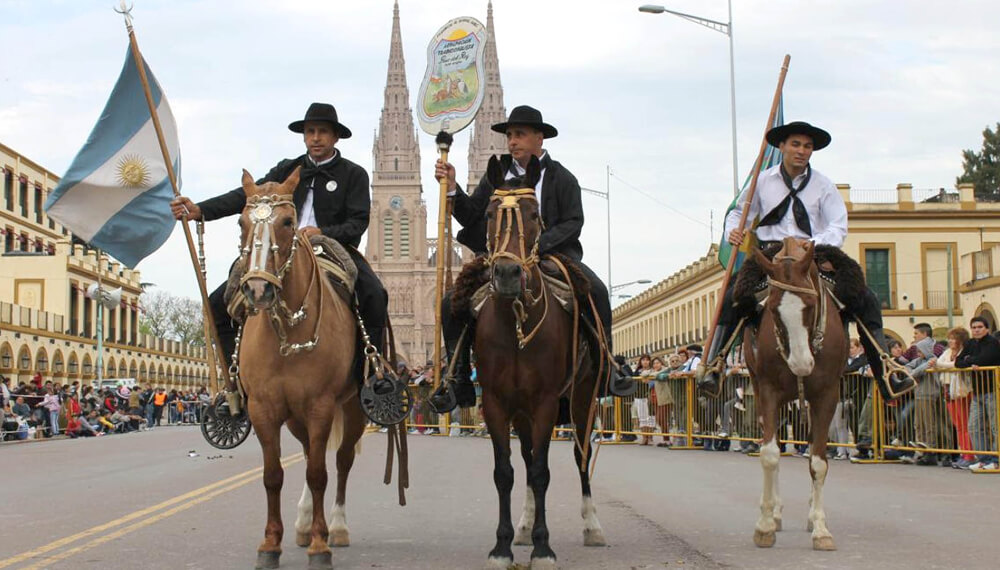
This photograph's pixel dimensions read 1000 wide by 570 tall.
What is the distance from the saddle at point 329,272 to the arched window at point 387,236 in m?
182

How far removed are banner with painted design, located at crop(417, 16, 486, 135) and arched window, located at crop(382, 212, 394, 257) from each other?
180 metres

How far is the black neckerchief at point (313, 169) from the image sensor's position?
9.54 meters

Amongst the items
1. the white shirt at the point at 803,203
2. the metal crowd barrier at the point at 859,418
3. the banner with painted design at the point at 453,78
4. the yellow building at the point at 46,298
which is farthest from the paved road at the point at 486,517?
the yellow building at the point at 46,298

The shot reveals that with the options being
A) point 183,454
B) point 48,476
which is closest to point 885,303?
point 183,454

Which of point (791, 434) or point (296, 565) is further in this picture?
point (791, 434)

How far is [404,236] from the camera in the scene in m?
191

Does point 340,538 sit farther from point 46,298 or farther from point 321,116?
point 46,298

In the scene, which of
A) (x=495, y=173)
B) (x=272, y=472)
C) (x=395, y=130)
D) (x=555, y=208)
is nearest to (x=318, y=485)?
(x=272, y=472)

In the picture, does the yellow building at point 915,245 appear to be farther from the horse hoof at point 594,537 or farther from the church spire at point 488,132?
the church spire at point 488,132

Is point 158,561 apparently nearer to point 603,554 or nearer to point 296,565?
point 296,565

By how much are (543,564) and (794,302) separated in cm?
278

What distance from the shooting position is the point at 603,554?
Answer: 319 inches

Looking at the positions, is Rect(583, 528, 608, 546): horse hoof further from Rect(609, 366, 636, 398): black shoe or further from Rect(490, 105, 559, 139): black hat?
Rect(490, 105, 559, 139): black hat

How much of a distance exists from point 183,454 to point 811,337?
17.0 metres
